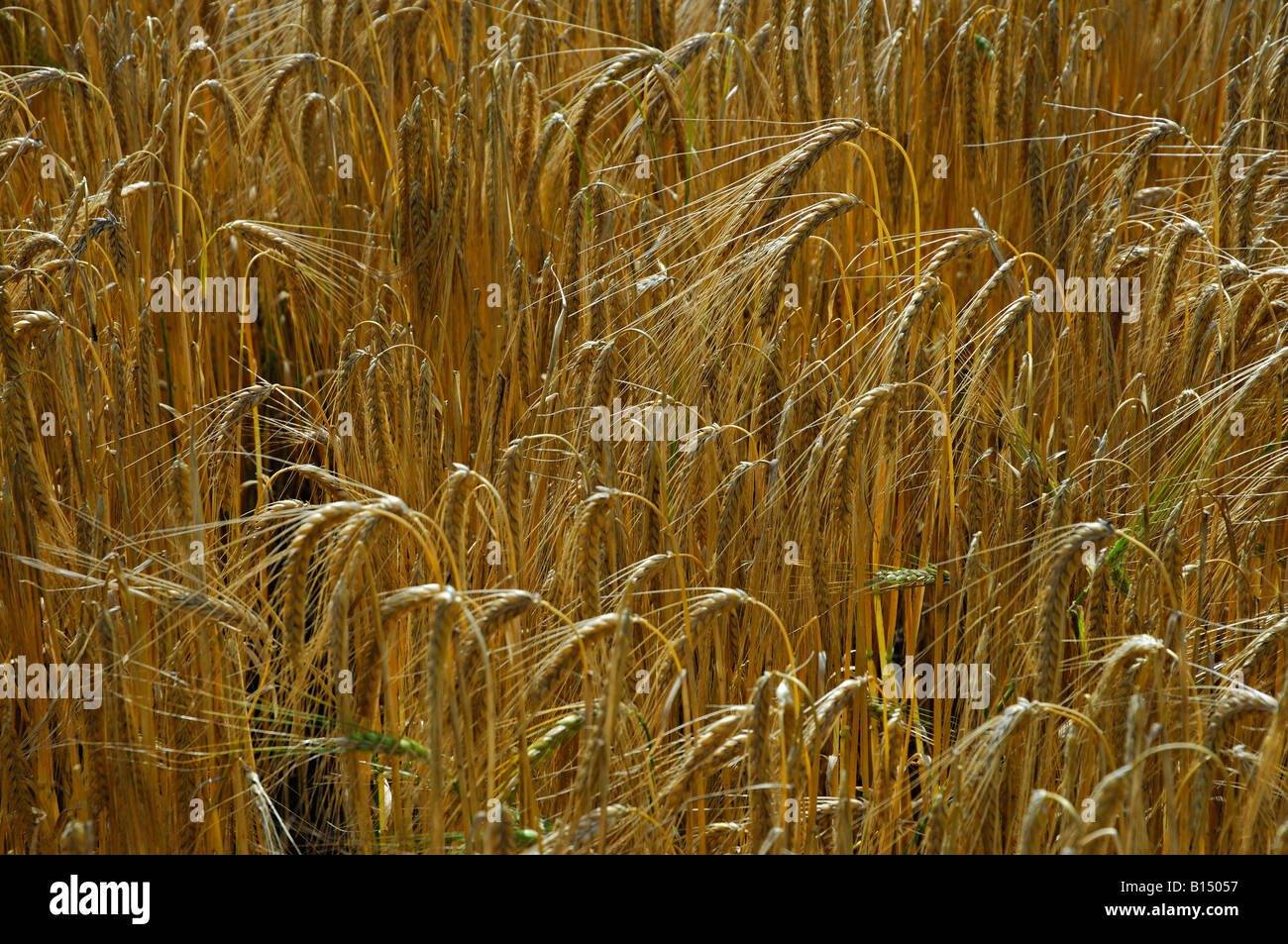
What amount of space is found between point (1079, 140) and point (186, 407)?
2.18 m

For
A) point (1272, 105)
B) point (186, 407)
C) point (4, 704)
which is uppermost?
point (1272, 105)

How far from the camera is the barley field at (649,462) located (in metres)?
1.37

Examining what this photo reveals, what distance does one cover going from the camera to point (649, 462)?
5.65 feet

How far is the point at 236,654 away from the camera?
1.53 m

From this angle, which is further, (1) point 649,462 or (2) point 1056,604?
(1) point 649,462

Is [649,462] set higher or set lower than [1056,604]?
higher

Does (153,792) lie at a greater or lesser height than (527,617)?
lesser

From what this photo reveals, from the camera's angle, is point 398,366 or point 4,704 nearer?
point 4,704

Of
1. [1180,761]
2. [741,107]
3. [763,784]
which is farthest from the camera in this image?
[741,107]

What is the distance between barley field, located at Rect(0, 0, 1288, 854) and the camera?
4.49ft

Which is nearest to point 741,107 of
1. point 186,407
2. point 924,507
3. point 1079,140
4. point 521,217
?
point 521,217

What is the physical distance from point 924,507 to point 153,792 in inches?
55.3

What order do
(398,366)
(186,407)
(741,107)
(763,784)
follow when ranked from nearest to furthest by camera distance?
(763,784) < (398,366) < (186,407) < (741,107)
